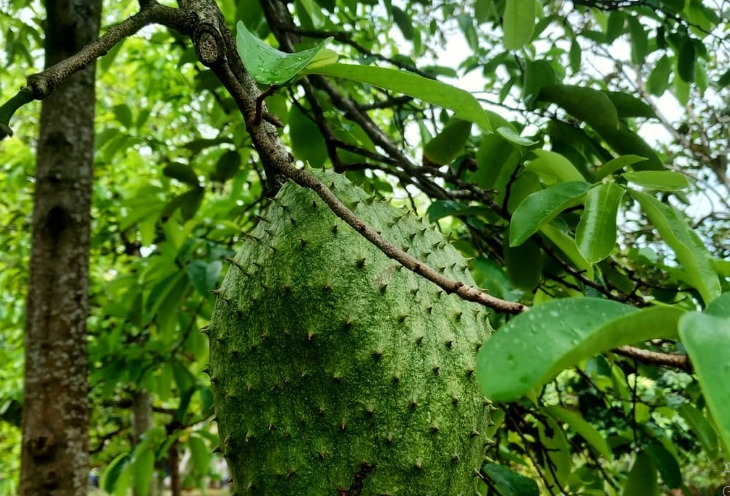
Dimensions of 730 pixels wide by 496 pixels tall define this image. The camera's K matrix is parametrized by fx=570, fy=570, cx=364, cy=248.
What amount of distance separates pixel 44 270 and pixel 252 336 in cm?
98

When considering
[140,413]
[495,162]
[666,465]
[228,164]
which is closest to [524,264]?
[495,162]

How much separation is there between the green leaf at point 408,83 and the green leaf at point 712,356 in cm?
36

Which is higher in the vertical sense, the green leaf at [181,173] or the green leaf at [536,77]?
the green leaf at [181,173]

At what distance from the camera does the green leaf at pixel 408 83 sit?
63 cm

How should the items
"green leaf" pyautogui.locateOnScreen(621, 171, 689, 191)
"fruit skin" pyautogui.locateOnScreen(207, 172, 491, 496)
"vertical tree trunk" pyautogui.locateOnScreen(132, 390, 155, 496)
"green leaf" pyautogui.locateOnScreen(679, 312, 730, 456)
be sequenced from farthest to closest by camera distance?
1. "vertical tree trunk" pyautogui.locateOnScreen(132, 390, 155, 496)
2. "green leaf" pyautogui.locateOnScreen(621, 171, 689, 191)
3. "fruit skin" pyautogui.locateOnScreen(207, 172, 491, 496)
4. "green leaf" pyautogui.locateOnScreen(679, 312, 730, 456)

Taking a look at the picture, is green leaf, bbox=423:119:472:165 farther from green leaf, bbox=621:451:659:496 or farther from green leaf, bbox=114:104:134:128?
green leaf, bbox=114:104:134:128

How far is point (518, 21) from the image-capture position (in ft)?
4.38

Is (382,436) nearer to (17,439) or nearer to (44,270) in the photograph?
(44,270)

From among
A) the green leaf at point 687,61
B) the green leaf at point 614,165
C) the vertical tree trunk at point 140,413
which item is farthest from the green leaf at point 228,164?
the vertical tree trunk at point 140,413

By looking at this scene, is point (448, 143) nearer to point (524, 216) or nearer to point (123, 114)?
point (524, 216)

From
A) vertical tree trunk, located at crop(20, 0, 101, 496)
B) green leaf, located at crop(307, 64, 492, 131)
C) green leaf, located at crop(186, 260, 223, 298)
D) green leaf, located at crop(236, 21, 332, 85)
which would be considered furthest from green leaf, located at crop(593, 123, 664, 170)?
vertical tree trunk, located at crop(20, 0, 101, 496)

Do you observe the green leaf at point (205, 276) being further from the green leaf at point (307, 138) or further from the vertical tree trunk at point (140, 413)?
the vertical tree trunk at point (140, 413)

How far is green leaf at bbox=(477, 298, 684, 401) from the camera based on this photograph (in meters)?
0.38

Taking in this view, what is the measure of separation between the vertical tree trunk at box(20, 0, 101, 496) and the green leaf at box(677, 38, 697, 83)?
6.05 feet
